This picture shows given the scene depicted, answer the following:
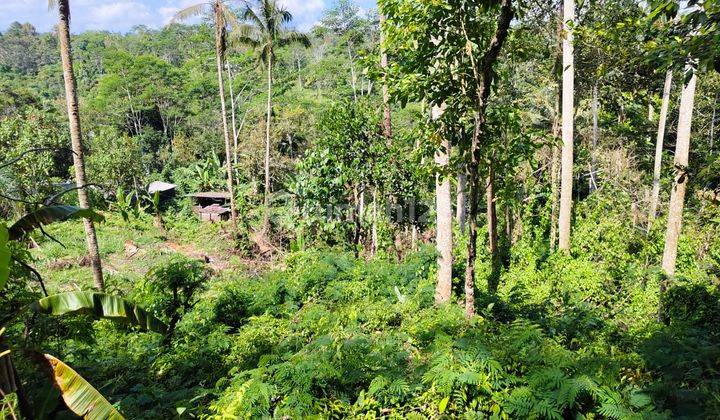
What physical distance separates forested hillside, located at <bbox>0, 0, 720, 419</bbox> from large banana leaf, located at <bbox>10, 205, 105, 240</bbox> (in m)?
0.02

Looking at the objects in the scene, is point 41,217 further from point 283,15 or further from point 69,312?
point 283,15

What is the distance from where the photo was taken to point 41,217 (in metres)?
4.05

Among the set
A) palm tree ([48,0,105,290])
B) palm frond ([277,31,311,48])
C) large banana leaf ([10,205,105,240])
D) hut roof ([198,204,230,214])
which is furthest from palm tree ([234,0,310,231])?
large banana leaf ([10,205,105,240])

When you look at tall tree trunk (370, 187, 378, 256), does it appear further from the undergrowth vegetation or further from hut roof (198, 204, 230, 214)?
hut roof (198, 204, 230, 214)

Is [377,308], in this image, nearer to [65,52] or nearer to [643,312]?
[643,312]

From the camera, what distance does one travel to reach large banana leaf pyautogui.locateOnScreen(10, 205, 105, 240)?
13.1 feet

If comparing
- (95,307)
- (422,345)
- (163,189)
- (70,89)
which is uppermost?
(70,89)

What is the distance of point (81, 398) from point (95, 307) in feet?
2.66

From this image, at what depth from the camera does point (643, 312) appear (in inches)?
295

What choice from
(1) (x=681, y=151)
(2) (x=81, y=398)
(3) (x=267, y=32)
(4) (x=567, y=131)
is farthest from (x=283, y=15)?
(2) (x=81, y=398)

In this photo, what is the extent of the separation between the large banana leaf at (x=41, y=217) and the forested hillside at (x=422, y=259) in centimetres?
2

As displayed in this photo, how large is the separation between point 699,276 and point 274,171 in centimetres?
2087

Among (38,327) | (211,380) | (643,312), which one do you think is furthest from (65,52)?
(643,312)

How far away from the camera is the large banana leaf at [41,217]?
4.00 meters
